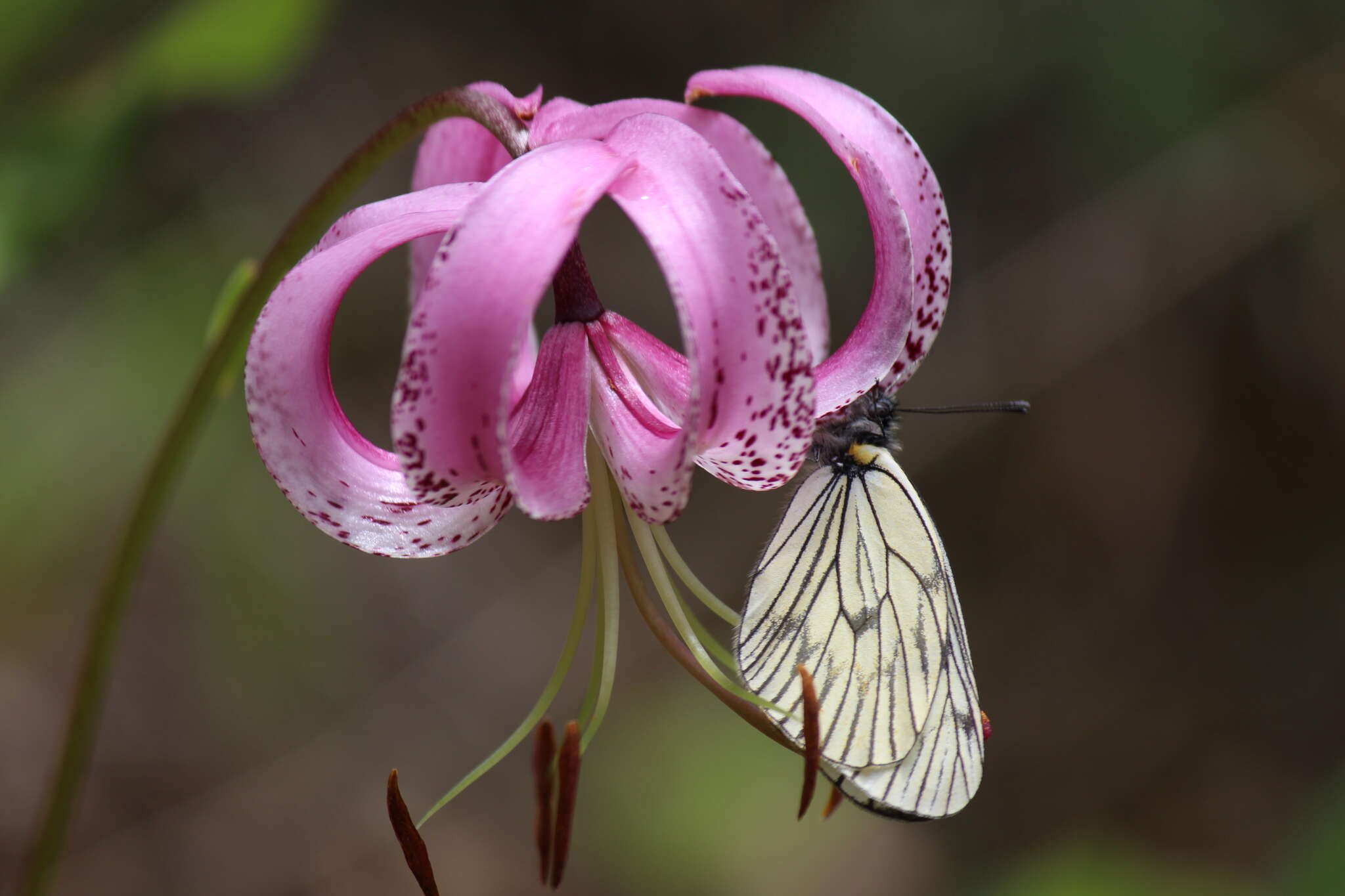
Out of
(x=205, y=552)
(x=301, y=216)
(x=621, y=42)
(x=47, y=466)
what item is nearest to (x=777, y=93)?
(x=301, y=216)

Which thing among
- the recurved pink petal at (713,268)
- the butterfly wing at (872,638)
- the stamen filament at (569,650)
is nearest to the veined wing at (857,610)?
the butterfly wing at (872,638)

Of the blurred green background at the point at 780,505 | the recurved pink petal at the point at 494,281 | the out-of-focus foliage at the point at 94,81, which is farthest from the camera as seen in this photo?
the blurred green background at the point at 780,505

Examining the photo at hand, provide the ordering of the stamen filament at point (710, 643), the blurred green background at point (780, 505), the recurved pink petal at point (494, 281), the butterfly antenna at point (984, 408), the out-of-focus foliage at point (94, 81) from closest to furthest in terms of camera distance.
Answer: the recurved pink petal at point (494, 281) < the stamen filament at point (710, 643) < the butterfly antenna at point (984, 408) < the out-of-focus foliage at point (94, 81) < the blurred green background at point (780, 505)

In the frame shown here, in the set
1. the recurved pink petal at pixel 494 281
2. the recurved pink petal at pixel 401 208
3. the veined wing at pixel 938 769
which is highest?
the recurved pink petal at pixel 401 208

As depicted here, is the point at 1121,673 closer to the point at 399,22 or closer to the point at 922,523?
the point at 922,523

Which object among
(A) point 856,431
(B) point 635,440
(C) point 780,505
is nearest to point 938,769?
(A) point 856,431

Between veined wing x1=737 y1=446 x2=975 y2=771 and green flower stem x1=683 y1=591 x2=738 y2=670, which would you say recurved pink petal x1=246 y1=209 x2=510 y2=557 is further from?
veined wing x1=737 y1=446 x2=975 y2=771

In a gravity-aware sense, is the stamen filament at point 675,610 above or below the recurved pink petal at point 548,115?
below

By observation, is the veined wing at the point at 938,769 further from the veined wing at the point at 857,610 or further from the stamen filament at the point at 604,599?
the stamen filament at the point at 604,599
